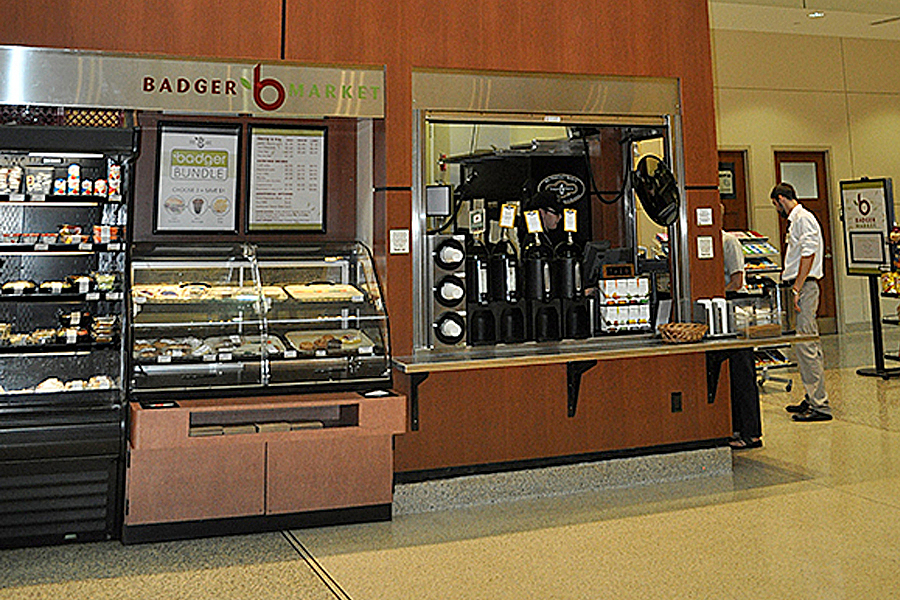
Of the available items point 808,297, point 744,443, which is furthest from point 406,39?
point 808,297

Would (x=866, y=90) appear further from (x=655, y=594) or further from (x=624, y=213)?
(x=655, y=594)

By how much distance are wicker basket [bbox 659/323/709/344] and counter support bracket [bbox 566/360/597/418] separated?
466 millimetres

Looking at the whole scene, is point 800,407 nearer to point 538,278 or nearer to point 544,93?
point 538,278

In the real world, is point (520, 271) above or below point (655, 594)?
above

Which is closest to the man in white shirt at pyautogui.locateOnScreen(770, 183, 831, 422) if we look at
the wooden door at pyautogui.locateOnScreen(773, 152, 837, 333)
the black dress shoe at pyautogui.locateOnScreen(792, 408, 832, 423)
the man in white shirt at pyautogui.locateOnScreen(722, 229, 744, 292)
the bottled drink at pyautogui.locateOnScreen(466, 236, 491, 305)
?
the black dress shoe at pyautogui.locateOnScreen(792, 408, 832, 423)

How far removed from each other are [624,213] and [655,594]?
2.65 metres

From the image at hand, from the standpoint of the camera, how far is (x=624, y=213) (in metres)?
4.92

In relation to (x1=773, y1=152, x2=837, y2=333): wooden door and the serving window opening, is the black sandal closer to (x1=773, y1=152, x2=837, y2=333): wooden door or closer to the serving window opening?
the serving window opening

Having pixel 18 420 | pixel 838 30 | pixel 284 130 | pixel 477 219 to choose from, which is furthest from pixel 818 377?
pixel 838 30

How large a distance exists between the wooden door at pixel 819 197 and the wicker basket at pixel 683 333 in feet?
24.5

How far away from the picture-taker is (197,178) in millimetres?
4098

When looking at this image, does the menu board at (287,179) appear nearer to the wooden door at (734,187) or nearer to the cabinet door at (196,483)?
the cabinet door at (196,483)

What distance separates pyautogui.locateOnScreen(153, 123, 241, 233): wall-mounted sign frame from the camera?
13.3 feet

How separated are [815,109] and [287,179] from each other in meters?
9.34
